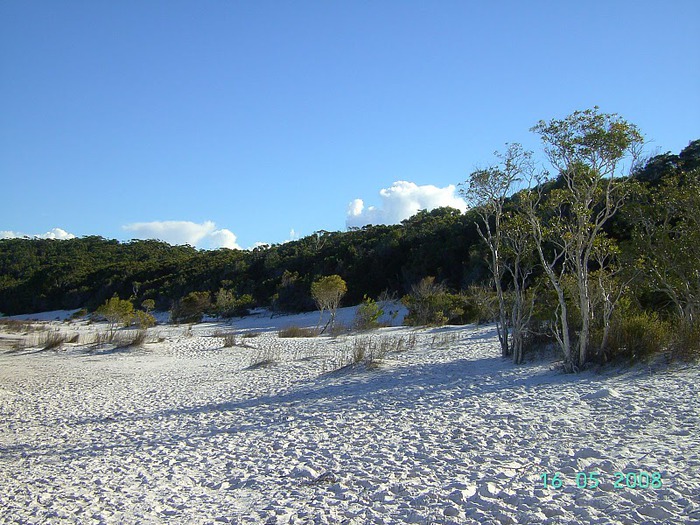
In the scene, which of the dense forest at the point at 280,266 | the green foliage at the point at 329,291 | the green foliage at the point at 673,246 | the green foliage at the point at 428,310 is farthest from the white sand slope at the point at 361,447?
the dense forest at the point at 280,266

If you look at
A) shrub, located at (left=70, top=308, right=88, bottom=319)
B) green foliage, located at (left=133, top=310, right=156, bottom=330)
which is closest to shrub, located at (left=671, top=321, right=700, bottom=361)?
green foliage, located at (left=133, top=310, right=156, bottom=330)

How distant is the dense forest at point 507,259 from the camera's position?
10016 mm

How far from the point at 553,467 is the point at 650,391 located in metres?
3.40

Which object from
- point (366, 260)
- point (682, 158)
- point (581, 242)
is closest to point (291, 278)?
point (366, 260)

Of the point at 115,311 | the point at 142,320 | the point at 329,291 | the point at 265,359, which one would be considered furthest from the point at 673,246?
the point at 142,320

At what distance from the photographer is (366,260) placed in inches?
1861

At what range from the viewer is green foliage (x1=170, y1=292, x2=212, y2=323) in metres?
44.0

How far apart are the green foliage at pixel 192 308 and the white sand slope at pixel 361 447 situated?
32516 millimetres

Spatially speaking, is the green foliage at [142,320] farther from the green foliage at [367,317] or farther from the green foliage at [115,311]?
the green foliage at [367,317]

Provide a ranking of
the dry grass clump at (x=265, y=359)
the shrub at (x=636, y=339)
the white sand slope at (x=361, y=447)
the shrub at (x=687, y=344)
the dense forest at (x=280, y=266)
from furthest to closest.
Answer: the dense forest at (x=280, y=266) < the dry grass clump at (x=265, y=359) < the shrub at (x=636, y=339) < the shrub at (x=687, y=344) < the white sand slope at (x=361, y=447)

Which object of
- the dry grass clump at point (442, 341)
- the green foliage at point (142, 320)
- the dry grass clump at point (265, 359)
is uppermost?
the green foliage at point (142, 320)

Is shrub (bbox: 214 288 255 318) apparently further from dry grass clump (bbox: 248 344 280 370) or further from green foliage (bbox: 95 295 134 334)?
dry grass clump (bbox: 248 344 280 370)

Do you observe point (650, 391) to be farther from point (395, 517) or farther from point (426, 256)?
point (426, 256)

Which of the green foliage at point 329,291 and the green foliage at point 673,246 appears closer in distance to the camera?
the green foliage at point 673,246
